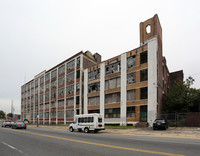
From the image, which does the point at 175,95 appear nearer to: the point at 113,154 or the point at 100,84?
the point at 100,84

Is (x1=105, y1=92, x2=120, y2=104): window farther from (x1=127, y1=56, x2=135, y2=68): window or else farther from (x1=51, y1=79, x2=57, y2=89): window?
(x1=51, y1=79, x2=57, y2=89): window

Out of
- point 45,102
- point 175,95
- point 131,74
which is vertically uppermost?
point 131,74

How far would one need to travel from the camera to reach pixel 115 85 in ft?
126

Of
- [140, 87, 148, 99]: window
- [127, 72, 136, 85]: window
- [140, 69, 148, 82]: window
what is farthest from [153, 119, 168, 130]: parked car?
[127, 72, 136, 85]: window

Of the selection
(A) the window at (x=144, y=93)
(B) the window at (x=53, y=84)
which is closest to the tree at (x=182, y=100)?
(A) the window at (x=144, y=93)

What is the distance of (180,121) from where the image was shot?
87.1 feet

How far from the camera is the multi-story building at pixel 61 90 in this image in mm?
49094

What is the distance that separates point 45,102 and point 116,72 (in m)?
35.9

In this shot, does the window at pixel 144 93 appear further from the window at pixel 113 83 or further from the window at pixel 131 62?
the window at pixel 113 83

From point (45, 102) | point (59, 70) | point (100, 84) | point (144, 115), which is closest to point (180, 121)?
point (144, 115)

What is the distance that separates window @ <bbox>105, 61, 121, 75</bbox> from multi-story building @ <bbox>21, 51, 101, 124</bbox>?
9.74 meters

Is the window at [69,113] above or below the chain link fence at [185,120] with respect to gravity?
below

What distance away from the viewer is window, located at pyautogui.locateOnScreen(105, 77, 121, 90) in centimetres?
3800

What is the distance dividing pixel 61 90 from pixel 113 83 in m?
22.9
